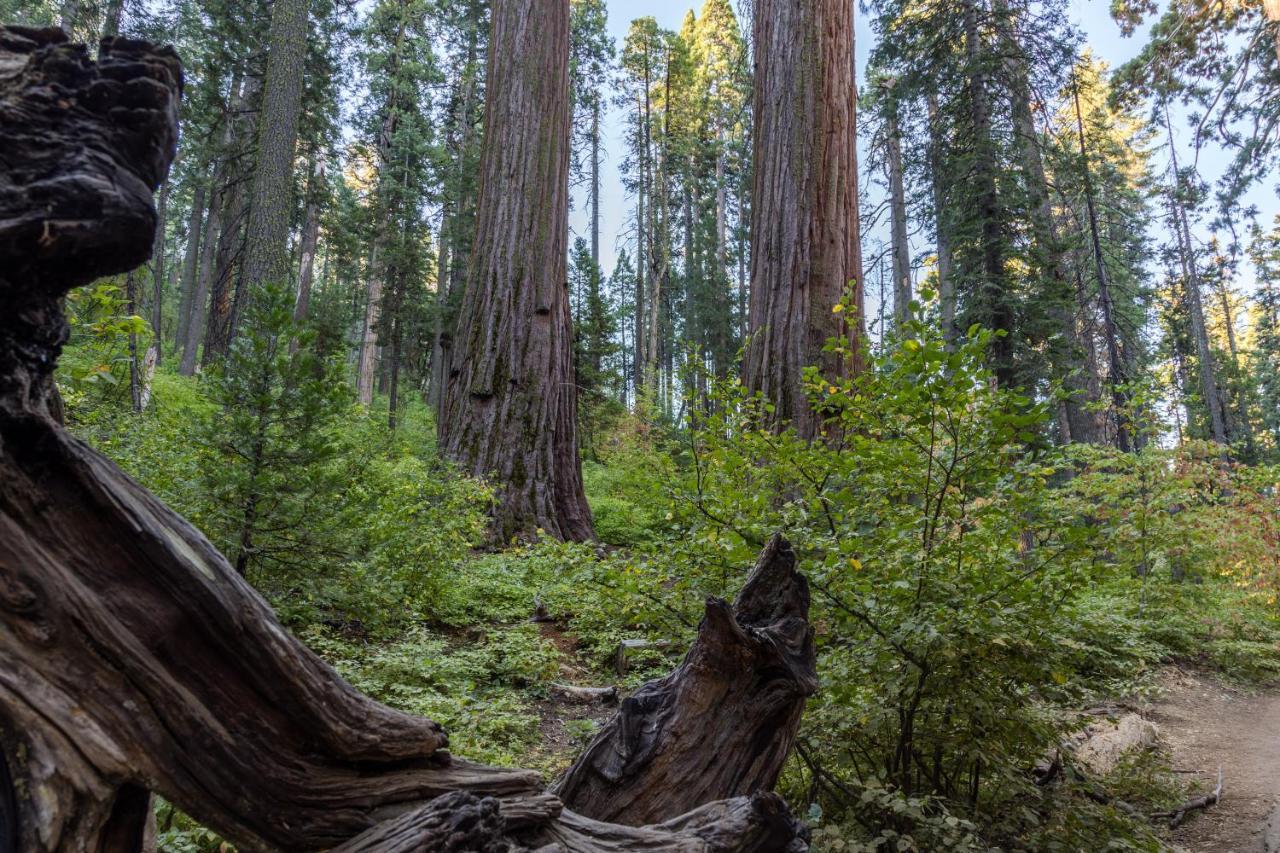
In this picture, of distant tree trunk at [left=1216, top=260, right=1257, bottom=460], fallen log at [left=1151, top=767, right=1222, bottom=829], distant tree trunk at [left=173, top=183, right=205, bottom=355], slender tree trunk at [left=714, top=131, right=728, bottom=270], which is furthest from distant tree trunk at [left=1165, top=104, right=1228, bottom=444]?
distant tree trunk at [left=173, top=183, right=205, bottom=355]

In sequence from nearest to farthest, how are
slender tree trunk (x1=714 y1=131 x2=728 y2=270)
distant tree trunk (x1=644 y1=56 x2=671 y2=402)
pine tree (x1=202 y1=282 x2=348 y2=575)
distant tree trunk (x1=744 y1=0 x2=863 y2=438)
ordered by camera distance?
pine tree (x1=202 y1=282 x2=348 y2=575) → distant tree trunk (x1=744 y1=0 x2=863 y2=438) → slender tree trunk (x1=714 y1=131 x2=728 y2=270) → distant tree trunk (x1=644 y1=56 x2=671 y2=402)

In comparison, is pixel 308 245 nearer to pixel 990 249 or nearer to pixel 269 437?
pixel 990 249

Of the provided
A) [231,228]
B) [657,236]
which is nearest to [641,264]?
[657,236]

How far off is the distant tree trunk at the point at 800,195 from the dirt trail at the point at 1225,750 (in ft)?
9.71

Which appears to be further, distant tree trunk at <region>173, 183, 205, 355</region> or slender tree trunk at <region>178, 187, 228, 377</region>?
distant tree trunk at <region>173, 183, 205, 355</region>

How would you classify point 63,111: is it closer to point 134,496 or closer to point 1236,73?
point 134,496

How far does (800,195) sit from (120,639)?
15.4ft

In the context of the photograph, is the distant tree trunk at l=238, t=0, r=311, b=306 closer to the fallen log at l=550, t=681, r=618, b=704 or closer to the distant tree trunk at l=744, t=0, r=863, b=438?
the distant tree trunk at l=744, t=0, r=863, b=438

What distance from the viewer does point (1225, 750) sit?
4809 millimetres

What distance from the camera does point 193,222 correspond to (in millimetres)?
27484

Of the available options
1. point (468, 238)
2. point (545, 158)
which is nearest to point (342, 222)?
point (468, 238)

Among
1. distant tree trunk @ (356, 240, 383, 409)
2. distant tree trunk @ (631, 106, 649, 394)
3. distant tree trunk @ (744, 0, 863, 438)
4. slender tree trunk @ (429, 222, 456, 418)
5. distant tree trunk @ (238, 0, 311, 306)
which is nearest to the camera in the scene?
distant tree trunk @ (744, 0, 863, 438)

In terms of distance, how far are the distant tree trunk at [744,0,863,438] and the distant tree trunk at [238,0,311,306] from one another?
7.23 metres

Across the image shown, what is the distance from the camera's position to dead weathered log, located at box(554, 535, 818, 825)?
2.00 meters
